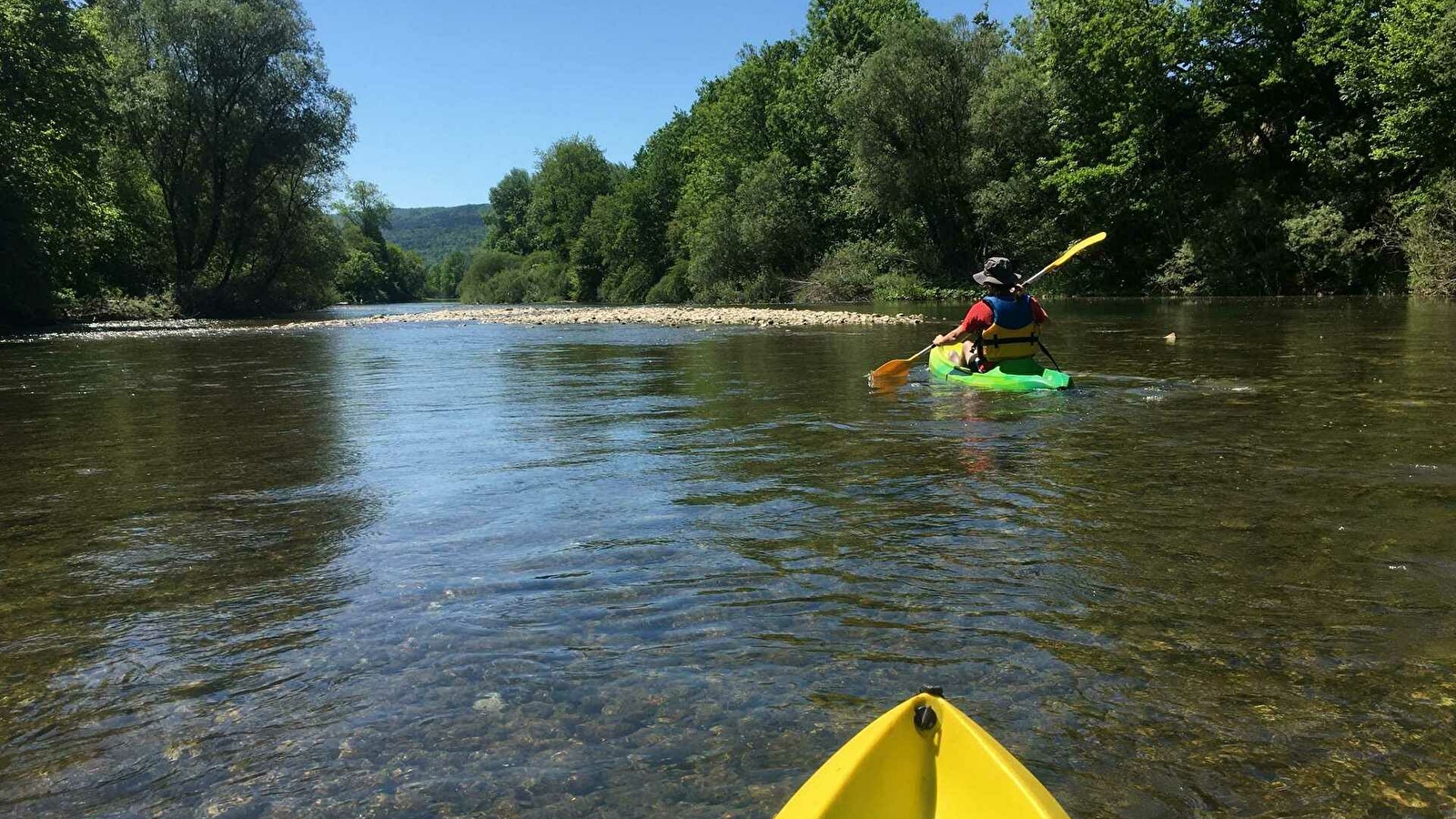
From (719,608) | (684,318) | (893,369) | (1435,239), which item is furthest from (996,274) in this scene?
(1435,239)

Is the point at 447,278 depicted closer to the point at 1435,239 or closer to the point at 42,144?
the point at 42,144

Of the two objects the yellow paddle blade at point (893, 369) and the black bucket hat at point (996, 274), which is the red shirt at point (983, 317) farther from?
the yellow paddle blade at point (893, 369)

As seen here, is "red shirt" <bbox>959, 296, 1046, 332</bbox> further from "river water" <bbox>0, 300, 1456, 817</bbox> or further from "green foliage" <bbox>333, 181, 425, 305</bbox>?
"green foliage" <bbox>333, 181, 425, 305</bbox>

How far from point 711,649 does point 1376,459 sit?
5.61 m

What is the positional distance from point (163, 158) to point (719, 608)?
141 feet

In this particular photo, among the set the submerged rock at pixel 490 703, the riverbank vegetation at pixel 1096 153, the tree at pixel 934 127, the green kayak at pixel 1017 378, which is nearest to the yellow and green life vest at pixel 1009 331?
the green kayak at pixel 1017 378

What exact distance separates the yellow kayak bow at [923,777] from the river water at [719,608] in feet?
2.00

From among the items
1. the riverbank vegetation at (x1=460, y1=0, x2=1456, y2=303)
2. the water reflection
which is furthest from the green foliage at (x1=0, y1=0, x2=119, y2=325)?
the riverbank vegetation at (x1=460, y1=0, x2=1456, y2=303)

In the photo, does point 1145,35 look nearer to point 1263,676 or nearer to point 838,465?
point 838,465

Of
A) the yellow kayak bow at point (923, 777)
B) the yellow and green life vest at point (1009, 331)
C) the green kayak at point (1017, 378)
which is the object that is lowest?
the yellow kayak bow at point (923, 777)

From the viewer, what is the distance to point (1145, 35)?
35375mm

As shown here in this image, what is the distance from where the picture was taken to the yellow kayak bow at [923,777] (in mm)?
2047

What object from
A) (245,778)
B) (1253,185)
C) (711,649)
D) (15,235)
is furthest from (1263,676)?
(1253,185)

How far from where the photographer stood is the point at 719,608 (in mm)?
4164
